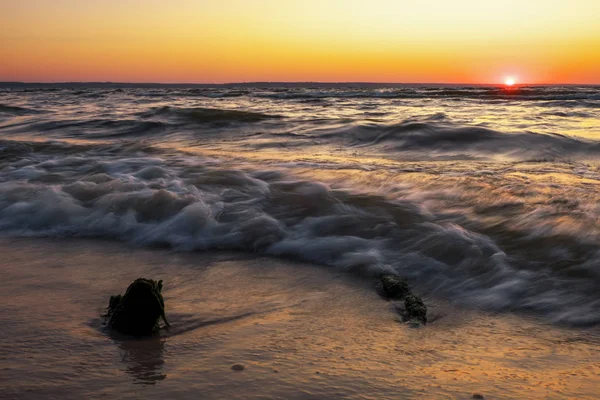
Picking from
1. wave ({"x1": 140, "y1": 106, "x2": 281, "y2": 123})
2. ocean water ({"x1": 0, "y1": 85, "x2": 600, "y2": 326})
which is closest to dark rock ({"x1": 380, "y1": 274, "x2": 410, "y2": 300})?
ocean water ({"x1": 0, "y1": 85, "x2": 600, "y2": 326})

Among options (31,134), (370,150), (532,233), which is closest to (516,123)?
(370,150)

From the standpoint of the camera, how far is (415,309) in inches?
117

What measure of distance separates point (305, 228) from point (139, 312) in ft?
6.70

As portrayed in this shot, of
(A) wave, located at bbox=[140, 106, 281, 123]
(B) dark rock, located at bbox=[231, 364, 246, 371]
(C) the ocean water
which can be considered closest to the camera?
(B) dark rock, located at bbox=[231, 364, 246, 371]

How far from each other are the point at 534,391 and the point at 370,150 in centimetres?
732

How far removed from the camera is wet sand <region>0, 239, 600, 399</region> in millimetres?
2154

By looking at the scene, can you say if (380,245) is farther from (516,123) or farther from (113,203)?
(516,123)

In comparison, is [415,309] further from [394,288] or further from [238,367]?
[238,367]

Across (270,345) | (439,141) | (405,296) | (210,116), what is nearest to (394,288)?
(405,296)

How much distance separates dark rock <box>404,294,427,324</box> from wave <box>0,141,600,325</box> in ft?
1.07

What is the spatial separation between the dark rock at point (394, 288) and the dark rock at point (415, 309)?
0.17 metres

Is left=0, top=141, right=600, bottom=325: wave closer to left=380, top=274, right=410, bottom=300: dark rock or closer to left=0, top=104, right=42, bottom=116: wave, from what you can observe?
left=380, top=274, right=410, bottom=300: dark rock

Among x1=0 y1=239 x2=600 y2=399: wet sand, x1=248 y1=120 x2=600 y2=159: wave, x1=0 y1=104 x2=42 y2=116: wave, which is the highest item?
x1=0 y1=104 x2=42 y2=116: wave

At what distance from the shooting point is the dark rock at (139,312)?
2.65 m
